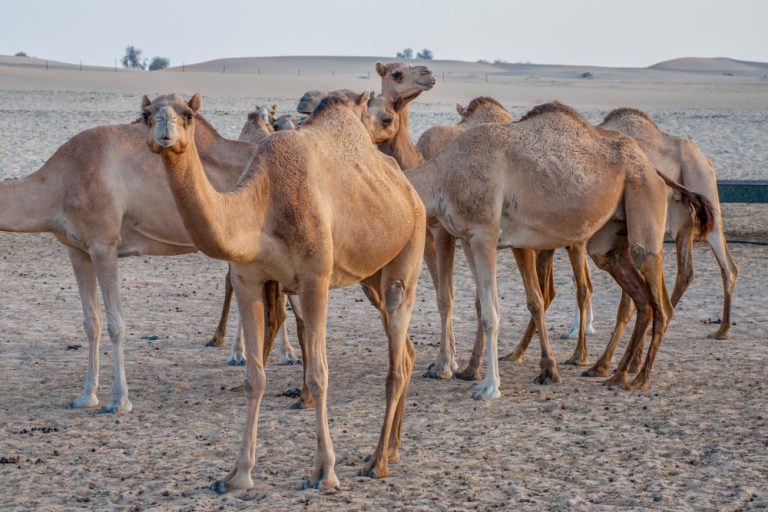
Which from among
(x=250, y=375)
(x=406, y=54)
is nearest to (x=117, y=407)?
(x=250, y=375)

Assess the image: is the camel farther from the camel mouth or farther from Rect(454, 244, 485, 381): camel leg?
the camel mouth

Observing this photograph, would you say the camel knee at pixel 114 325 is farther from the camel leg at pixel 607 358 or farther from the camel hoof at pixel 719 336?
the camel hoof at pixel 719 336

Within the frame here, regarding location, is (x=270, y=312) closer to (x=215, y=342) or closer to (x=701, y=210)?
(x=215, y=342)

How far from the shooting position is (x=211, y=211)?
19.8 feet

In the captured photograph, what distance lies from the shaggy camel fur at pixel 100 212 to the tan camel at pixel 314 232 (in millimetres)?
2098

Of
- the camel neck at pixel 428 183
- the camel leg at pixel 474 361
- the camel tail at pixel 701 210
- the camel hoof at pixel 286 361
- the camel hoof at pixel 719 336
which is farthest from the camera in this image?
the camel hoof at pixel 719 336

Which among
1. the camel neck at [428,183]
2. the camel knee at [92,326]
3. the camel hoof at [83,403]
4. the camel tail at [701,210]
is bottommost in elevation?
the camel hoof at [83,403]

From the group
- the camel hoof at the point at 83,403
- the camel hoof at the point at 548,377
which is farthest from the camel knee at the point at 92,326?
the camel hoof at the point at 548,377

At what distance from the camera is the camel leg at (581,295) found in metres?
10.4

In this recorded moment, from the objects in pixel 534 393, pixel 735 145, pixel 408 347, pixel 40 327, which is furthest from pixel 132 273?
pixel 735 145

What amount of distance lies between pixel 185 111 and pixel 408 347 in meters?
2.34

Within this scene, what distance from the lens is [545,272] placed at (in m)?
10.7

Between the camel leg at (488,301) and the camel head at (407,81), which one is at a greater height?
the camel head at (407,81)

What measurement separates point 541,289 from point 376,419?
3.02m
